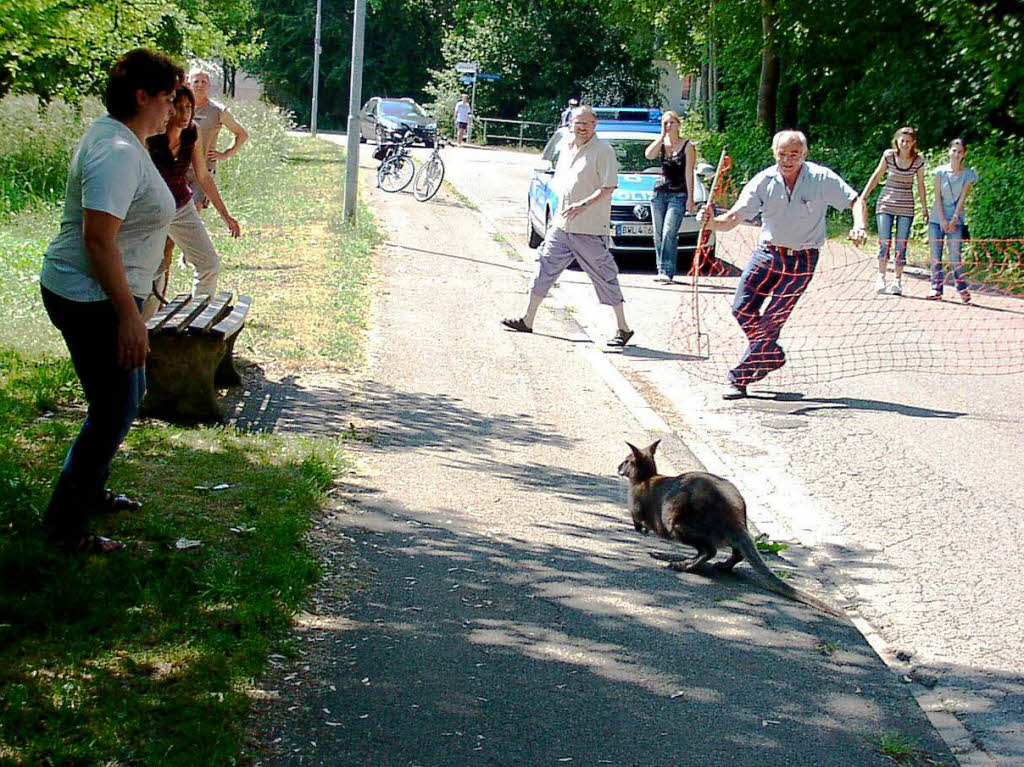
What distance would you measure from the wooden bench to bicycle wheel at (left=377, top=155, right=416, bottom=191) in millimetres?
17200

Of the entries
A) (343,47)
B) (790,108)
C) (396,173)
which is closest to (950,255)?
(396,173)

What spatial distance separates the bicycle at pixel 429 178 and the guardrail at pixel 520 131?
2653cm

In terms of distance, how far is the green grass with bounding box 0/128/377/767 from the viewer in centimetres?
371

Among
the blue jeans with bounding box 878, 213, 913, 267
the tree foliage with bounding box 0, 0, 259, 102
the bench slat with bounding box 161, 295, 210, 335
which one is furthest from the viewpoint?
the blue jeans with bounding box 878, 213, 913, 267

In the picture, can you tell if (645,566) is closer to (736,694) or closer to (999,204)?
(736,694)

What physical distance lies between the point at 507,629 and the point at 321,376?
4.38 meters

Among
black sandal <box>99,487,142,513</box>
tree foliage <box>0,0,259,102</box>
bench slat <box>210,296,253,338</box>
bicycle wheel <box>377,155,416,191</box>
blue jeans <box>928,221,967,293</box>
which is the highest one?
tree foliage <box>0,0,259,102</box>

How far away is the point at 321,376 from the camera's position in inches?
347

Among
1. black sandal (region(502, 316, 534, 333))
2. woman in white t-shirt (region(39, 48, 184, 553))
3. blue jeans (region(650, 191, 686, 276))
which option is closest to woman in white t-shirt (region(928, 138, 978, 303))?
blue jeans (region(650, 191, 686, 276))

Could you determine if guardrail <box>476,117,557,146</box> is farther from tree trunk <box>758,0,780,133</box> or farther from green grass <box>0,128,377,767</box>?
green grass <box>0,128,377,767</box>

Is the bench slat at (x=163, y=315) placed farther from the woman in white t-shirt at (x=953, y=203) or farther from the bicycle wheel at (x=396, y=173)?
the bicycle wheel at (x=396, y=173)

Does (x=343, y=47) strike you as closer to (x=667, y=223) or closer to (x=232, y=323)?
(x=667, y=223)

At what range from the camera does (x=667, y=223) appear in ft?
48.2

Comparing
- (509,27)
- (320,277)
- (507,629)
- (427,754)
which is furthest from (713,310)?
(509,27)
